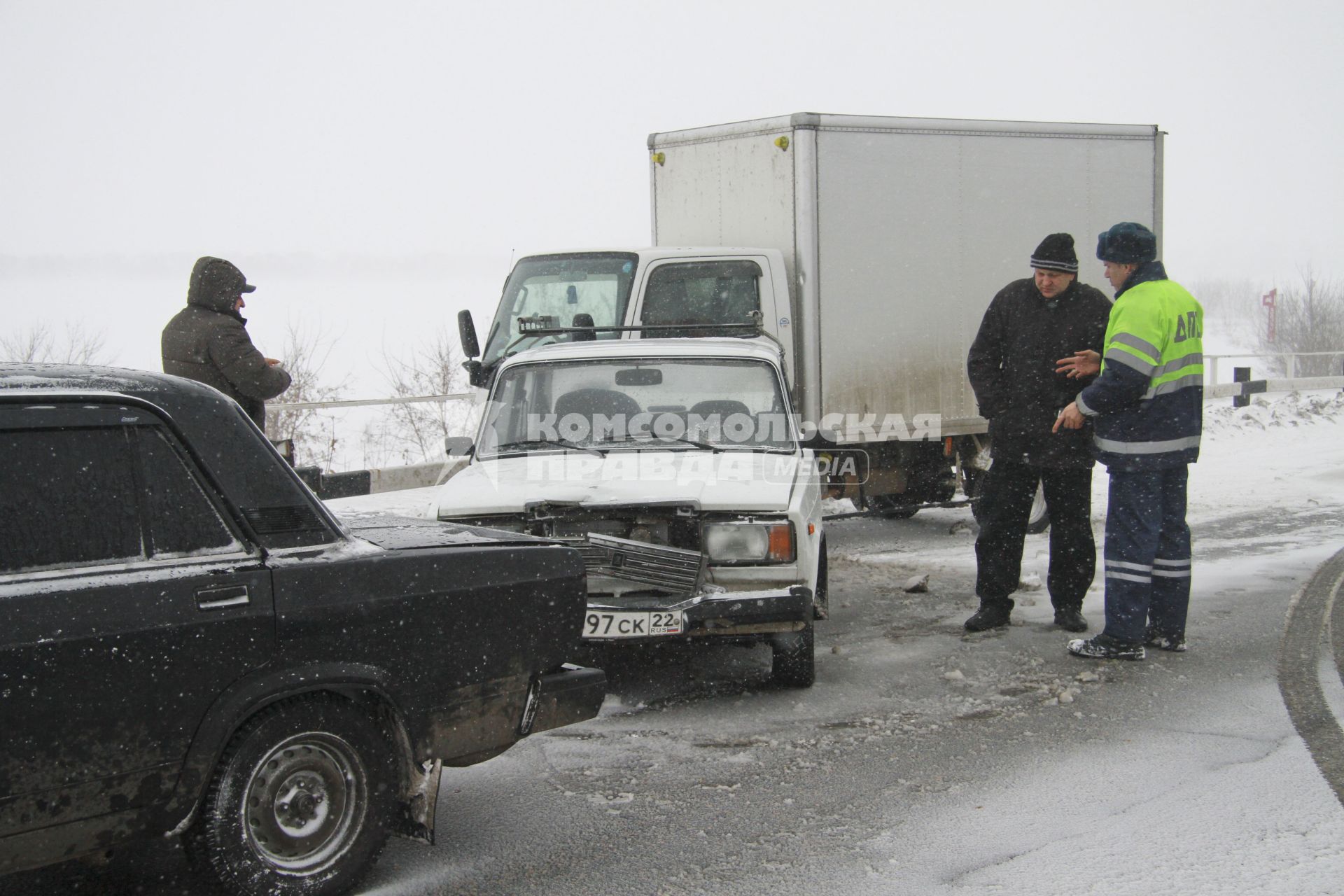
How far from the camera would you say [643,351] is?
6.52m

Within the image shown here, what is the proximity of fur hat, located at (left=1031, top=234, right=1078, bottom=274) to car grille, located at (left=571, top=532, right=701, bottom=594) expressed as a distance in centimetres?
265

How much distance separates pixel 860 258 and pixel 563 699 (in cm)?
626

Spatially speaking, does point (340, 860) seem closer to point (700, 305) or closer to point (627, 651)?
point (627, 651)

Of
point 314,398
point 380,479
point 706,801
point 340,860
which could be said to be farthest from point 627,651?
point 314,398

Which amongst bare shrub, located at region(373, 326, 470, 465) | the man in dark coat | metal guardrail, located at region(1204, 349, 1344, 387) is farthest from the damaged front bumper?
metal guardrail, located at region(1204, 349, 1344, 387)

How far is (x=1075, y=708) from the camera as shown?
205 inches

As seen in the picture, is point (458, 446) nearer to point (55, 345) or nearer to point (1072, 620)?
point (1072, 620)

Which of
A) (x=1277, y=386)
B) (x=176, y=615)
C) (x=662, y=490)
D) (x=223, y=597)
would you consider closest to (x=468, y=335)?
(x=662, y=490)

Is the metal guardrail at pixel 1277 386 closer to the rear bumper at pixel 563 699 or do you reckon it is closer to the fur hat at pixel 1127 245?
the fur hat at pixel 1127 245

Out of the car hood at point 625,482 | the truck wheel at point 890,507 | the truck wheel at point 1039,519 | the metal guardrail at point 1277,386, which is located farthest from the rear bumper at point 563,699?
the metal guardrail at point 1277,386

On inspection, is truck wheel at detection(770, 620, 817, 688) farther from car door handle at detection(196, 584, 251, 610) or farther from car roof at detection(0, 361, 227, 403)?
car roof at detection(0, 361, 227, 403)

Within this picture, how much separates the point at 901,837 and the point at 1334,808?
149 cm

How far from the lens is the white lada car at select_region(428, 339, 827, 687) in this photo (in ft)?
16.9

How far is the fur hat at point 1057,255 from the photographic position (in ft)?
20.6
